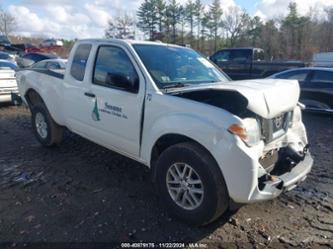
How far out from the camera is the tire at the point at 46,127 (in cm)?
572

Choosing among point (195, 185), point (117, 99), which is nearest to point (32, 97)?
point (117, 99)

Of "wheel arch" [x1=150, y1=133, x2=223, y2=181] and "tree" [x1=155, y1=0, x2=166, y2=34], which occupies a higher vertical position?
"tree" [x1=155, y1=0, x2=166, y2=34]

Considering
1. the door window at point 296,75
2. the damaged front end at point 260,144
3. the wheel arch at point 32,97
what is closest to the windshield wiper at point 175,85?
the damaged front end at point 260,144

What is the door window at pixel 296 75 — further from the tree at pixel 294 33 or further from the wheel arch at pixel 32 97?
the tree at pixel 294 33

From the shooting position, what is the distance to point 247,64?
14.7 meters

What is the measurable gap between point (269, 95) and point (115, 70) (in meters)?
1.99

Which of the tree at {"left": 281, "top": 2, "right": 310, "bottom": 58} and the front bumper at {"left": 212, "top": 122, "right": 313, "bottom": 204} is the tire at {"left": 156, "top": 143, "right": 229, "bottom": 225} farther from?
the tree at {"left": 281, "top": 2, "right": 310, "bottom": 58}

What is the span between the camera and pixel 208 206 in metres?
3.23

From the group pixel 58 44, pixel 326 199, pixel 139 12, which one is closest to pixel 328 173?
pixel 326 199

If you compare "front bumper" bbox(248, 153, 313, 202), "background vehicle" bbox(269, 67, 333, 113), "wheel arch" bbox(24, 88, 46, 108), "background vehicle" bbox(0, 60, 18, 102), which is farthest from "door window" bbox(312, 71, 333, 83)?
"background vehicle" bbox(0, 60, 18, 102)

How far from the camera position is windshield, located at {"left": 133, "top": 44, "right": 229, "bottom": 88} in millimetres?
4016

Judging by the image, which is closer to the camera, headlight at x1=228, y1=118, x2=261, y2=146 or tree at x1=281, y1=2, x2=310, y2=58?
headlight at x1=228, y1=118, x2=261, y2=146

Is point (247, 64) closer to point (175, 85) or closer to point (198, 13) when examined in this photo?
point (175, 85)

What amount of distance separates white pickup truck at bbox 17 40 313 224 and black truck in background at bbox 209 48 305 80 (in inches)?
→ 367
